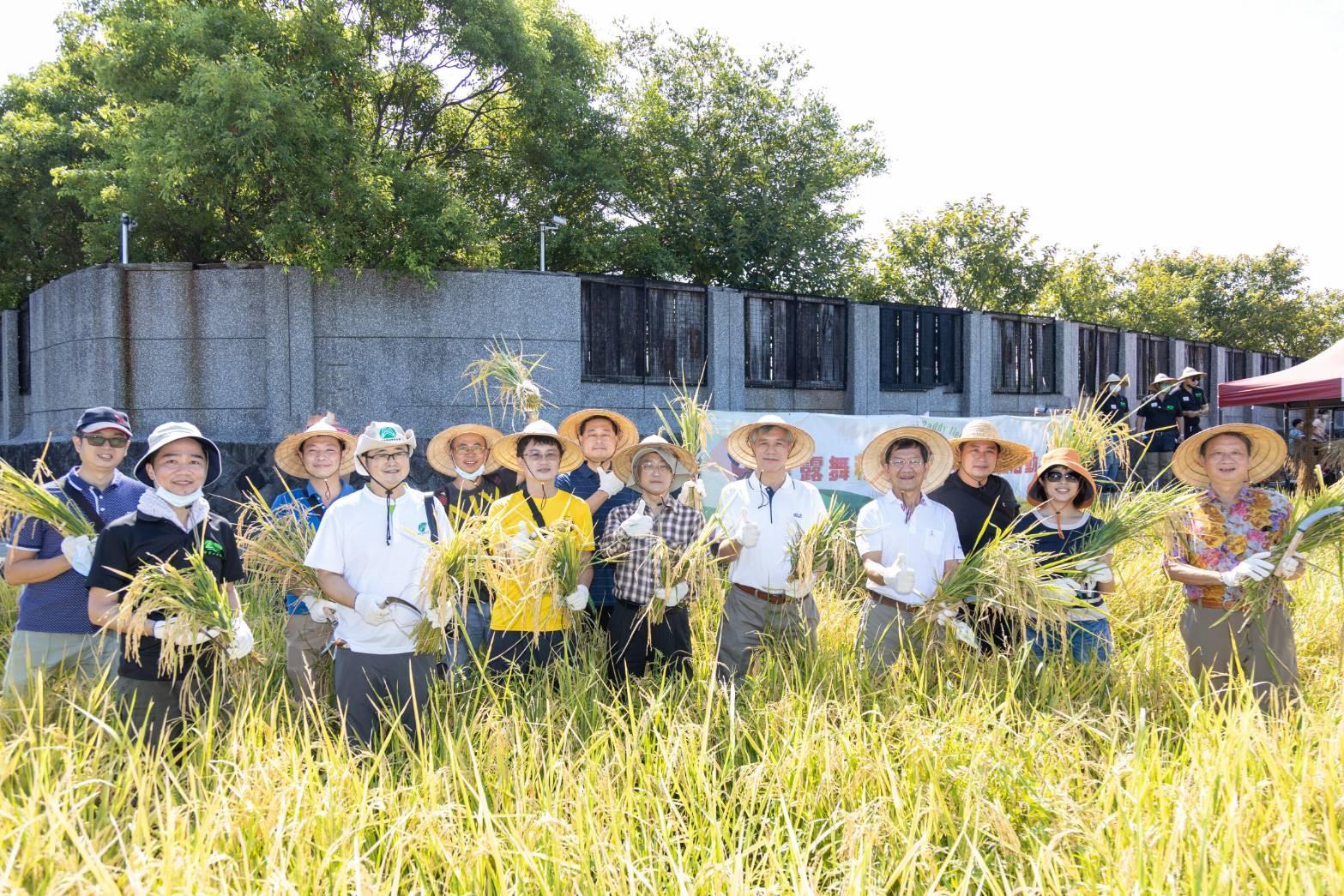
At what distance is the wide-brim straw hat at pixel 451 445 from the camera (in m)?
5.33

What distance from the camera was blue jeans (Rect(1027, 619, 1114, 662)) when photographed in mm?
Result: 4117

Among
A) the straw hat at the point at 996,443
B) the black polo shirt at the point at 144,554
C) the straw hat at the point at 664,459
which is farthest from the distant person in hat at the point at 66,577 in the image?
the straw hat at the point at 996,443

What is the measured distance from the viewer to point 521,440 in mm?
4277

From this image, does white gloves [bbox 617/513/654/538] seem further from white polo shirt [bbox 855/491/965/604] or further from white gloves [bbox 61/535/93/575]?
white gloves [bbox 61/535/93/575]

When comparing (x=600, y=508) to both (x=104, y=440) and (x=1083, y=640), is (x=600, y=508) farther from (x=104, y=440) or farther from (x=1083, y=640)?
(x=1083, y=640)

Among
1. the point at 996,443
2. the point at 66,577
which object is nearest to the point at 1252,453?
the point at 996,443

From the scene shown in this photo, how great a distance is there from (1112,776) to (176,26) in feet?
39.4

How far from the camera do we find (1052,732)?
3268mm

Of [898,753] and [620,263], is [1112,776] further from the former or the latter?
[620,263]

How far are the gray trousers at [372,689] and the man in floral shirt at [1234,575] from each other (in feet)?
10.2

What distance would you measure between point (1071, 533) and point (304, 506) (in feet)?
11.3

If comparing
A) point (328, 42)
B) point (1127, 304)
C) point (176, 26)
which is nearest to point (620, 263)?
point (328, 42)

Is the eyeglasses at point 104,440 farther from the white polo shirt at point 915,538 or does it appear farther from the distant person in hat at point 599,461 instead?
the white polo shirt at point 915,538

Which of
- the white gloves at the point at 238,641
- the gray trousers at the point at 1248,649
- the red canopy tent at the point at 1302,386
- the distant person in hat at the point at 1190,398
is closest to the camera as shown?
the white gloves at the point at 238,641
